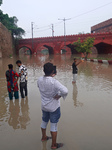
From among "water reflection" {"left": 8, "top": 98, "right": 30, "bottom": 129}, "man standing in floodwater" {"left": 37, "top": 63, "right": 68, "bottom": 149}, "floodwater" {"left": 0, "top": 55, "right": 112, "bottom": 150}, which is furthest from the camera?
"water reflection" {"left": 8, "top": 98, "right": 30, "bottom": 129}

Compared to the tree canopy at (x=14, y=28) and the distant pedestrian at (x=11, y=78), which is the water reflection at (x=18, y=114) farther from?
the tree canopy at (x=14, y=28)

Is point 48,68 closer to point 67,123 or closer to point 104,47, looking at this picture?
point 67,123

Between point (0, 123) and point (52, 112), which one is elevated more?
point (52, 112)

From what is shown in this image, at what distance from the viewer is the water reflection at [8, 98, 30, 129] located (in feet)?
9.17

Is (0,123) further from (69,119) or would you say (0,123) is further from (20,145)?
(69,119)

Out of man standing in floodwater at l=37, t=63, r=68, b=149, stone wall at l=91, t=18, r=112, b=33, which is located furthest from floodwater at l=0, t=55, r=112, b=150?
stone wall at l=91, t=18, r=112, b=33

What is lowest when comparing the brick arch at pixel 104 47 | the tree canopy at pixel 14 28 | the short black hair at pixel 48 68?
the short black hair at pixel 48 68

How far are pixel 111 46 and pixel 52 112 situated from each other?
3322 cm

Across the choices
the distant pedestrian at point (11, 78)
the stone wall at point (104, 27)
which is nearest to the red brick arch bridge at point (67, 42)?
the stone wall at point (104, 27)

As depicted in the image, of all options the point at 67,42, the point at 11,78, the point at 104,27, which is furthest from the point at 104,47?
the point at 11,78

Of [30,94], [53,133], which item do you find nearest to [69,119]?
[53,133]

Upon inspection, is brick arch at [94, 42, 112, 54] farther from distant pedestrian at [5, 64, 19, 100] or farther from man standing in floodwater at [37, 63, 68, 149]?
man standing in floodwater at [37, 63, 68, 149]

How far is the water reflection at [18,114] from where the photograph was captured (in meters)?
2.79

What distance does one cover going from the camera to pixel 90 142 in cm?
216
